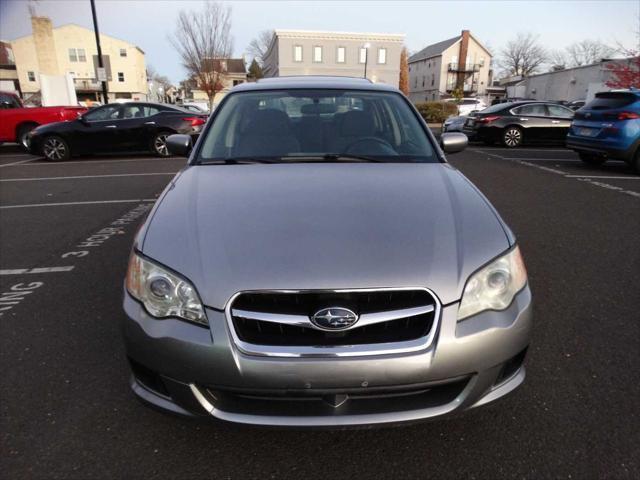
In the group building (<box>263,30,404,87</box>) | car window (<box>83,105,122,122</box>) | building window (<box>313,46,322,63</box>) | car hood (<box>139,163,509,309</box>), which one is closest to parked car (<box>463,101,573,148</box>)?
car window (<box>83,105,122,122</box>)

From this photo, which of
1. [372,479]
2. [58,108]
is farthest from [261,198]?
[58,108]

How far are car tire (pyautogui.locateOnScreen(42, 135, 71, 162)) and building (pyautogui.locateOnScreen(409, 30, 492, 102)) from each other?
57.5 metres

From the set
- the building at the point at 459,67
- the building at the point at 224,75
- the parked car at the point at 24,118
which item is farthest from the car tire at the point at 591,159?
the building at the point at 459,67

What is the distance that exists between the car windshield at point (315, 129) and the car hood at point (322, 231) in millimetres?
305

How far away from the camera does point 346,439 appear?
2.04 metres

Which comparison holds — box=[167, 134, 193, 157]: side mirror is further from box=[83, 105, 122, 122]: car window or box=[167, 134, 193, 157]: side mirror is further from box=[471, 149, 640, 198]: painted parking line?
box=[83, 105, 122, 122]: car window

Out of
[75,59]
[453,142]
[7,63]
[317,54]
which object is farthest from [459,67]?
[453,142]

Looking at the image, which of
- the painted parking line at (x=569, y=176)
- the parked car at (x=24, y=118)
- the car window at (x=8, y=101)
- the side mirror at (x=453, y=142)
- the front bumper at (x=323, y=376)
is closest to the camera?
the front bumper at (x=323, y=376)

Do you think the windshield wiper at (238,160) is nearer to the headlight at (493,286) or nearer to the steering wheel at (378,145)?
the steering wheel at (378,145)

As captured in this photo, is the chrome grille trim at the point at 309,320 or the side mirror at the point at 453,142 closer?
the chrome grille trim at the point at 309,320

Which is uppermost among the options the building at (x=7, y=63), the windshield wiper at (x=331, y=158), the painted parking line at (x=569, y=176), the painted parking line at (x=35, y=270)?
the building at (x=7, y=63)

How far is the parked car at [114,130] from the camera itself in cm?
1145

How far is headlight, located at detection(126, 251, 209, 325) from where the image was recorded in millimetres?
1727

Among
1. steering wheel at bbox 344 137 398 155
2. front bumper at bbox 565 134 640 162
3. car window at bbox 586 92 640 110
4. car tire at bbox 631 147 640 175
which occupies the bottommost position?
car tire at bbox 631 147 640 175
